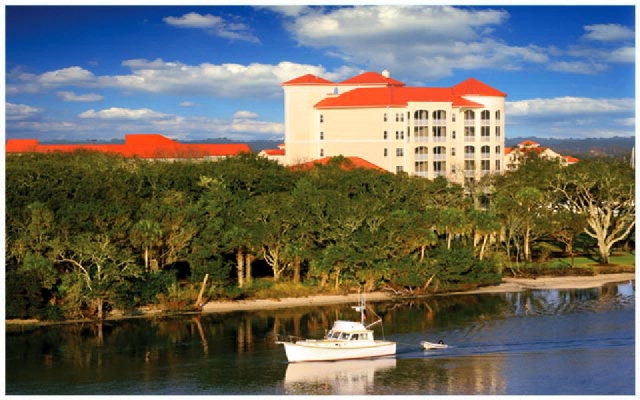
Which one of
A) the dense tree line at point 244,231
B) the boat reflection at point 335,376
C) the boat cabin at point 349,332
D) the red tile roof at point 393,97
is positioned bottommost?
the boat reflection at point 335,376

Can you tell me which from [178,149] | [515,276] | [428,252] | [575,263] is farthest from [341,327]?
[178,149]

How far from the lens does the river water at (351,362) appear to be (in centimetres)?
3525

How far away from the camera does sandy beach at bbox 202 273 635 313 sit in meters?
50.7

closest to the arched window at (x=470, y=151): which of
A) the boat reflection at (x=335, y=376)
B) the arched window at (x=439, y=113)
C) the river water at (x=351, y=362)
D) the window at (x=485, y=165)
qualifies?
the window at (x=485, y=165)

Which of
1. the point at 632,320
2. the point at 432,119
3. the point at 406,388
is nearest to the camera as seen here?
the point at 406,388

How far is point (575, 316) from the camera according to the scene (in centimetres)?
4725

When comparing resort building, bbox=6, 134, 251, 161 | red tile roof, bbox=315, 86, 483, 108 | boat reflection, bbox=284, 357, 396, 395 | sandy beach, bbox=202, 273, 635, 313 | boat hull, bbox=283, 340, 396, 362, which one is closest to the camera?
boat reflection, bbox=284, 357, 396, 395

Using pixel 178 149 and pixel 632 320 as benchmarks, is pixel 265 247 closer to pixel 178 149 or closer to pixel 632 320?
pixel 632 320

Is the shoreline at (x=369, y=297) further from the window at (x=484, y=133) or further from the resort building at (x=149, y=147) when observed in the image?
the resort building at (x=149, y=147)

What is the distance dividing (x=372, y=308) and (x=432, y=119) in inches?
1795

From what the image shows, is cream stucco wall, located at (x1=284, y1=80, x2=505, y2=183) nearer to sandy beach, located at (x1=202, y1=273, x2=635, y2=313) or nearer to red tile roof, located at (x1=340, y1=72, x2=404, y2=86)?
red tile roof, located at (x1=340, y1=72, x2=404, y2=86)

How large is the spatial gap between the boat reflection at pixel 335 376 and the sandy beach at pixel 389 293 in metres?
12.4

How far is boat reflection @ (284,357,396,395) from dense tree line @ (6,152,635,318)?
41.8 ft

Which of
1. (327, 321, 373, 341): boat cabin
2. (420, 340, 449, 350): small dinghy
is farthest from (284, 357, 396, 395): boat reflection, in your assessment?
(420, 340, 449, 350): small dinghy
